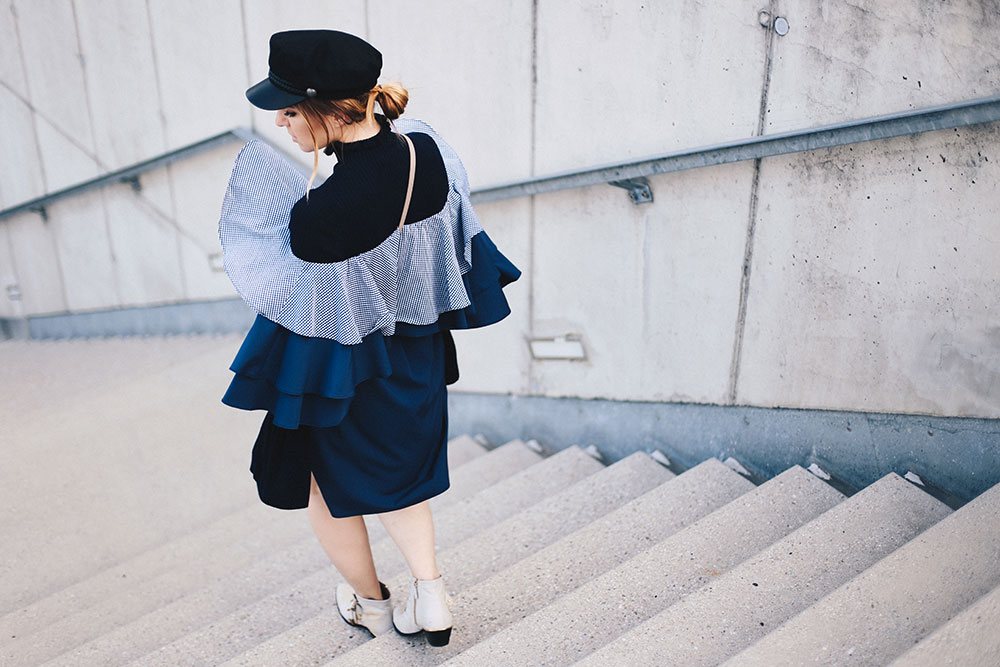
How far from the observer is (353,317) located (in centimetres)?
148

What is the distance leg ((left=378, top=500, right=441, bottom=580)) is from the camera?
171cm

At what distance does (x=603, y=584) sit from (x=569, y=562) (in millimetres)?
237

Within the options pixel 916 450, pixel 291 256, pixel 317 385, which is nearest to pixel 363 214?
pixel 291 256

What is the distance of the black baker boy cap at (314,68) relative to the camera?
132 centimetres

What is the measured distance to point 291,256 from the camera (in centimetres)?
146

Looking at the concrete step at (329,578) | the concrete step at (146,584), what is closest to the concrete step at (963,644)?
the concrete step at (329,578)

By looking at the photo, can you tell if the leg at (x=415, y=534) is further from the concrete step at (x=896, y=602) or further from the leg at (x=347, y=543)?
the concrete step at (x=896, y=602)

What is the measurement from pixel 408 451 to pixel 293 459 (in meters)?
0.23

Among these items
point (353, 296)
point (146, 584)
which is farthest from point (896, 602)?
point (146, 584)

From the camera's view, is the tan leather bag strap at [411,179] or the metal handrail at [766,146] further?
the metal handrail at [766,146]

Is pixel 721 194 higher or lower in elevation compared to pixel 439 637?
higher

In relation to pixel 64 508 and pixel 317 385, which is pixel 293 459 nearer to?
pixel 317 385

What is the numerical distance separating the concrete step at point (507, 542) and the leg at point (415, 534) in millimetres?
295

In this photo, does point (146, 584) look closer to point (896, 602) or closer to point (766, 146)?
point (896, 602)
